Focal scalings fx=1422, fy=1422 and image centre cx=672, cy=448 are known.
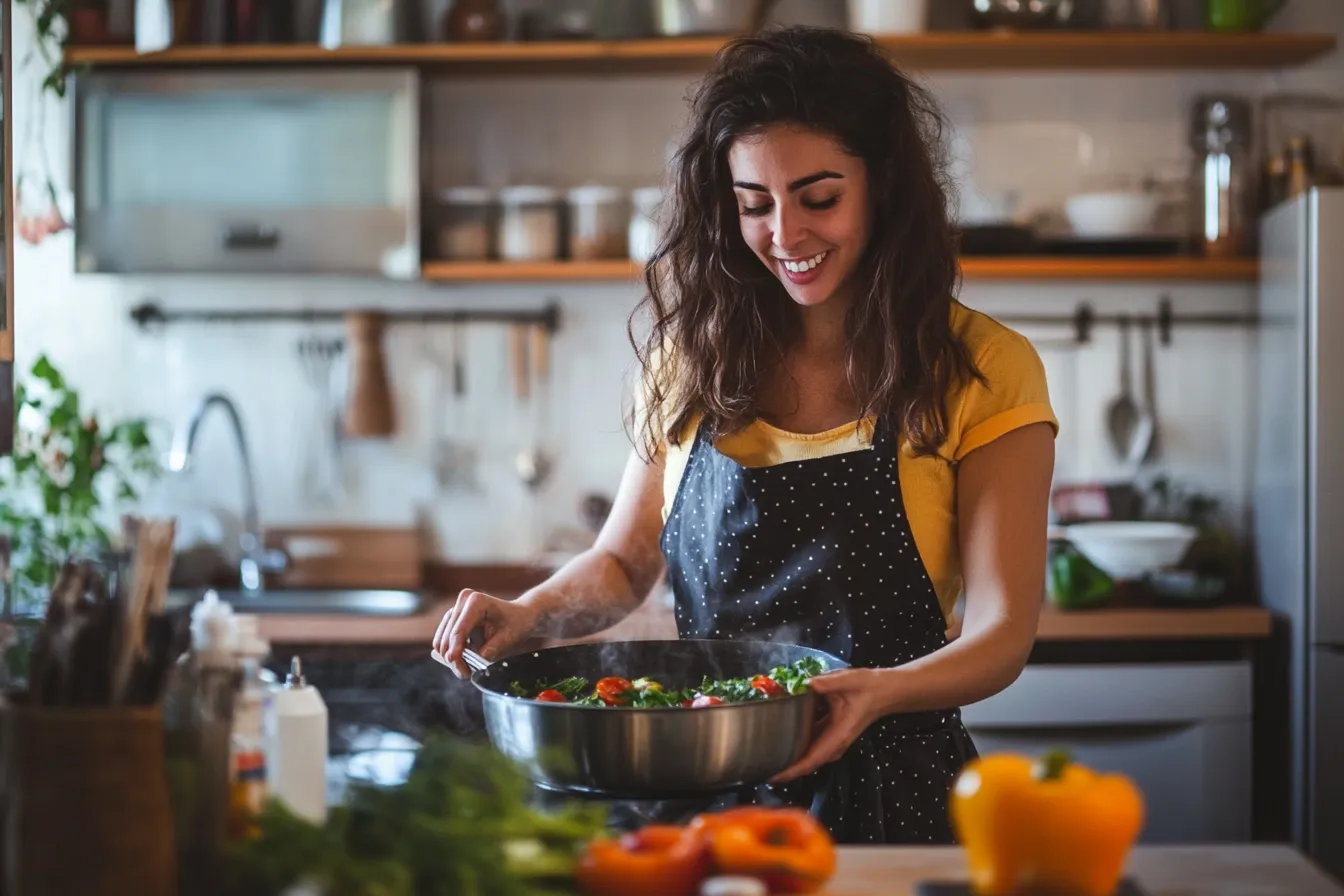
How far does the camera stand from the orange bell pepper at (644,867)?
91 cm

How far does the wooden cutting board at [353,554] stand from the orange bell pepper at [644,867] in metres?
2.45

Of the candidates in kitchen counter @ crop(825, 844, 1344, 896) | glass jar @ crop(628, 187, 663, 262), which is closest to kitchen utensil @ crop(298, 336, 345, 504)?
glass jar @ crop(628, 187, 663, 262)

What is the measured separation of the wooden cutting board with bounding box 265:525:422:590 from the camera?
3320mm

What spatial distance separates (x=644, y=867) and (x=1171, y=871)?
1.38ft

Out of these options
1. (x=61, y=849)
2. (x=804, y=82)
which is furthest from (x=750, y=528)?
(x=61, y=849)

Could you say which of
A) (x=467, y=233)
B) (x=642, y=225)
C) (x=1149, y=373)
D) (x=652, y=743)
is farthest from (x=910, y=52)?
(x=652, y=743)

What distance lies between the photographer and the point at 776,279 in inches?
68.8

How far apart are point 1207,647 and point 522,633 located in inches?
73.0

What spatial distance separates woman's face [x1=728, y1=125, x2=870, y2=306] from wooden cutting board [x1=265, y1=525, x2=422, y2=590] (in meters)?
1.95

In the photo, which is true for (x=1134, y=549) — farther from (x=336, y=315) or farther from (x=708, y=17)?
(x=336, y=315)

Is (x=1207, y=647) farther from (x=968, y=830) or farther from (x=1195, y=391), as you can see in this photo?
(x=968, y=830)

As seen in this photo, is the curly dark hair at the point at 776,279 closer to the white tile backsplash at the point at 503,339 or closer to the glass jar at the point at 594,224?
the glass jar at the point at 594,224

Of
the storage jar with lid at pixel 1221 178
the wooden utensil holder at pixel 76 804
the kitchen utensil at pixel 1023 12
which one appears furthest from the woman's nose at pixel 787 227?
the storage jar with lid at pixel 1221 178

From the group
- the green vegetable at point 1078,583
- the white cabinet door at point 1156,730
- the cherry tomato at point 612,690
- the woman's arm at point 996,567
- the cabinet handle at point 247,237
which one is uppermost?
the cabinet handle at point 247,237
